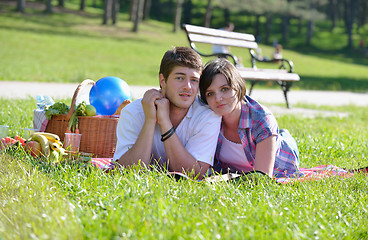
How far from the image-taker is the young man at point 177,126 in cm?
340

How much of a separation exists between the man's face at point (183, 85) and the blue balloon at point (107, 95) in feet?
4.83

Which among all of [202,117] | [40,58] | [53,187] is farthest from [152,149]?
[40,58]

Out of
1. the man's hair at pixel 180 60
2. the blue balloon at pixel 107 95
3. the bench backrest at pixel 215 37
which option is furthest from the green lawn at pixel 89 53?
the man's hair at pixel 180 60

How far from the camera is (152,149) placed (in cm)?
373

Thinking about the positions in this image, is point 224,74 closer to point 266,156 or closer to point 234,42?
point 266,156

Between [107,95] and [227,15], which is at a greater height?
[227,15]

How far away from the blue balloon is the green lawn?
7.22 metres

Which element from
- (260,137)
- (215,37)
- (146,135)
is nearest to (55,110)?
(146,135)

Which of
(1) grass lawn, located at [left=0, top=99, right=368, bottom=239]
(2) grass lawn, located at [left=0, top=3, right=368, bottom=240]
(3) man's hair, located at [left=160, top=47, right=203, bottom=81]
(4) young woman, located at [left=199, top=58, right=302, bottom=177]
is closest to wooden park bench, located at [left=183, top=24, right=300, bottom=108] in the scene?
(2) grass lawn, located at [left=0, top=3, right=368, bottom=240]

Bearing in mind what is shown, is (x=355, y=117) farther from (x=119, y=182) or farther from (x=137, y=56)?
(x=137, y=56)

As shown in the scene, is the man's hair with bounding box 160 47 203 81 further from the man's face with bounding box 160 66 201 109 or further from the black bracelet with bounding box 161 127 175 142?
the black bracelet with bounding box 161 127 175 142

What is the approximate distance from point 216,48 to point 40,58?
8.84 m

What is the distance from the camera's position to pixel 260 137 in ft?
11.3

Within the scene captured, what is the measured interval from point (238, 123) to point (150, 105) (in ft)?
2.57
